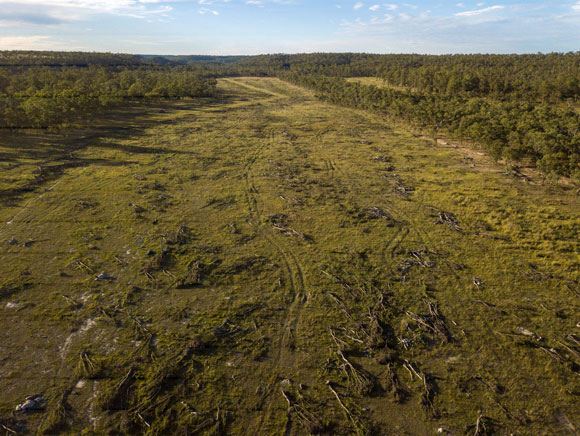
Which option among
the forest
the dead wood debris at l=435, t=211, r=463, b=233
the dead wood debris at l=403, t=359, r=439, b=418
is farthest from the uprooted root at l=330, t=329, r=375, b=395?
the forest

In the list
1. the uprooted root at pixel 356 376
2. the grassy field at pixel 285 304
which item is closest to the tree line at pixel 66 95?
the grassy field at pixel 285 304

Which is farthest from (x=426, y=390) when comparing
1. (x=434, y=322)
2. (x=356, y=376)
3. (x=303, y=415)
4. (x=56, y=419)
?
(x=56, y=419)

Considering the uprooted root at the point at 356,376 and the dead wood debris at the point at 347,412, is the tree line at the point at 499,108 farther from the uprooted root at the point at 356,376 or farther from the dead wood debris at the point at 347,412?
the dead wood debris at the point at 347,412

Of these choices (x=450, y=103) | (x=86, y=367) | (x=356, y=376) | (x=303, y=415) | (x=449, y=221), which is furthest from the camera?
(x=450, y=103)

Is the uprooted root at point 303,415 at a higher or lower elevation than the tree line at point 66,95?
lower

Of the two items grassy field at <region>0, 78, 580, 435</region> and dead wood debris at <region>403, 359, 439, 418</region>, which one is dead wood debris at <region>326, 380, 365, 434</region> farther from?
dead wood debris at <region>403, 359, 439, 418</region>

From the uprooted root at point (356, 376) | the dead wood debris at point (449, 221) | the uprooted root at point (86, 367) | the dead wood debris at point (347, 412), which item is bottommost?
the dead wood debris at point (347, 412)

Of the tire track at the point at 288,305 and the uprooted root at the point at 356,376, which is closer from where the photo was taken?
the tire track at the point at 288,305

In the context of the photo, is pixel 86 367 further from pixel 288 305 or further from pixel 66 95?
pixel 66 95
